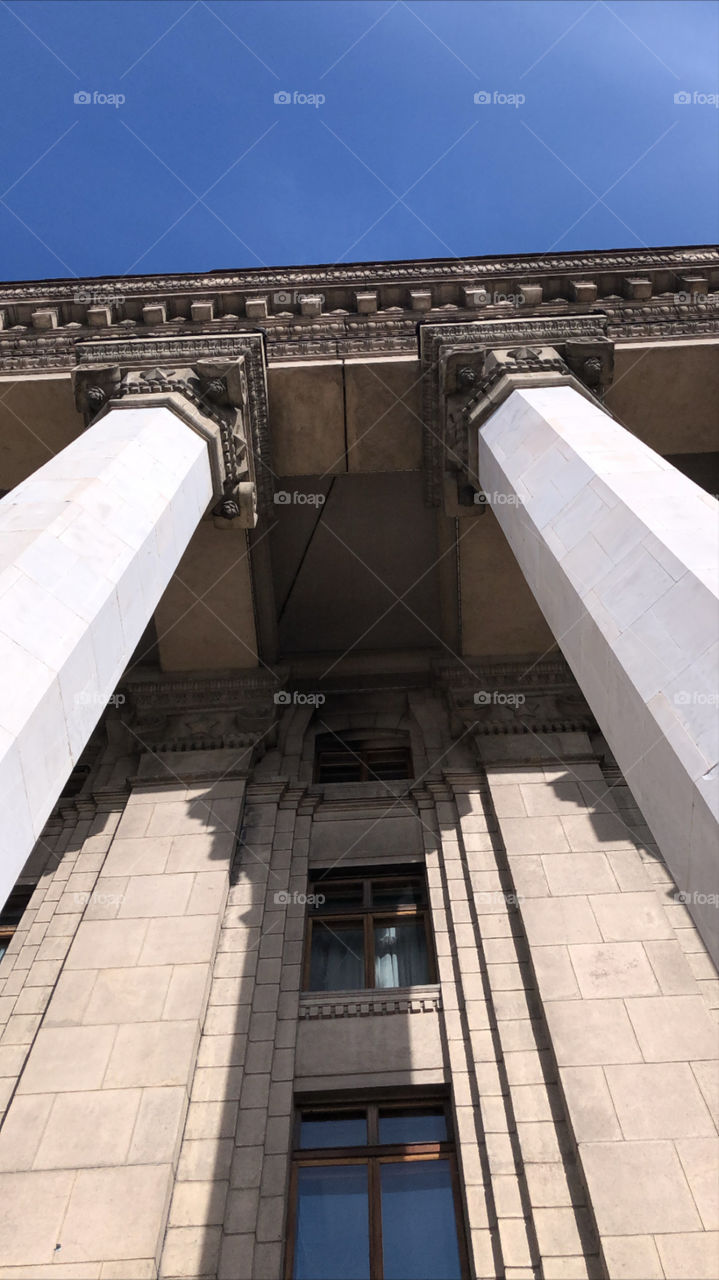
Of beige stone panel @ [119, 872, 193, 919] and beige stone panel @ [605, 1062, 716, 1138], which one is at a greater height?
beige stone panel @ [119, 872, 193, 919]

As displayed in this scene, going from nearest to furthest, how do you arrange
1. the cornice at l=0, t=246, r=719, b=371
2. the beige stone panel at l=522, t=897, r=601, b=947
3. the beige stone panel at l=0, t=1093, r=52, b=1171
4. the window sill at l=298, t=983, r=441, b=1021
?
1. the beige stone panel at l=0, t=1093, r=52, b=1171
2. the window sill at l=298, t=983, r=441, b=1021
3. the beige stone panel at l=522, t=897, r=601, b=947
4. the cornice at l=0, t=246, r=719, b=371

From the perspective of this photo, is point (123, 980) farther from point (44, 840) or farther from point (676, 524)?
point (676, 524)

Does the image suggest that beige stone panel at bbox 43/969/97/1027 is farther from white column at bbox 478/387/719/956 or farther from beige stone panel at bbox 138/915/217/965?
white column at bbox 478/387/719/956

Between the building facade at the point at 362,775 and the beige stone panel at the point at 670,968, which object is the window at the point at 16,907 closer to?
the building facade at the point at 362,775

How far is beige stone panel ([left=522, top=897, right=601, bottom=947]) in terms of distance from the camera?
12258 millimetres

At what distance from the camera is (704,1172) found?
30.8ft

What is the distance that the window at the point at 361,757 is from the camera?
18.4 m

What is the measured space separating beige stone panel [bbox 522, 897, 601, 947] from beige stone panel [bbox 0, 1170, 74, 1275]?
21.0 ft

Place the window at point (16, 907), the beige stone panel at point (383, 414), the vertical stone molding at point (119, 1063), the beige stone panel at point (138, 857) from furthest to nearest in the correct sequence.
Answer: the beige stone panel at point (383, 414) → the window at point (16, 907) → the beige stone panel at point (138, 857) → the vertical stone molding at point (119, 1063)

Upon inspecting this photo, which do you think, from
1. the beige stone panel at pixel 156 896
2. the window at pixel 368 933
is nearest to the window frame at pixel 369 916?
the window at pixel 368 933

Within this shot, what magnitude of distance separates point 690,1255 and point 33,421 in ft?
49.7

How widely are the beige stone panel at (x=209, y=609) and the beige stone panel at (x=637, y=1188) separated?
37.7 ft

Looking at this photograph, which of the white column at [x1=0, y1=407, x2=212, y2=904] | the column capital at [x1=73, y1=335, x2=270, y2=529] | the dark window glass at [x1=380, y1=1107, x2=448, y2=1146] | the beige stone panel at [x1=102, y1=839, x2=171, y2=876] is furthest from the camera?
the beige stone panel at [x1=102, y1=839, x2=171, y2=876]

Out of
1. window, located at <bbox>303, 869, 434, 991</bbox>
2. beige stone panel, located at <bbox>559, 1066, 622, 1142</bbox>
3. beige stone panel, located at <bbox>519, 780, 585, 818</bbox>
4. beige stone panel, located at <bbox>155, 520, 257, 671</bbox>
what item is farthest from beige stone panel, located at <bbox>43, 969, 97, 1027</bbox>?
beige stone panel, located at <bbox>155, 520, 257, 671</bbox>
